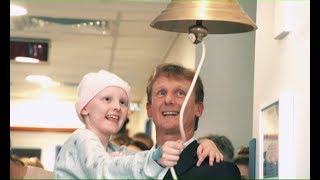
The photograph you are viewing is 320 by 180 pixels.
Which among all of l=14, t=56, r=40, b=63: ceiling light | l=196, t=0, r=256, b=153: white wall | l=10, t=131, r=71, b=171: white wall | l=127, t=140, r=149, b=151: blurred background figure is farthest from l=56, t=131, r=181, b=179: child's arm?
l=10, t=131, r=71, b=171: white wall

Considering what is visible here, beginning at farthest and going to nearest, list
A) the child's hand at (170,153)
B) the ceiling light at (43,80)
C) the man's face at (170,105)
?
the ceiling light at (43,80)
the man's face at (170,105)
the child's hand at (170,153)

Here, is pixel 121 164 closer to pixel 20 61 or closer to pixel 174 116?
pixel 174 116

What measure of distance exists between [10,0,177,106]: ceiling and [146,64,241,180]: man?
1.41 m

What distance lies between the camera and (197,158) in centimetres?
204

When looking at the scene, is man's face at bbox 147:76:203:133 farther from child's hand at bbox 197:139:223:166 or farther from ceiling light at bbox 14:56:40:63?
ceiling light at bbox 14:56:40:63

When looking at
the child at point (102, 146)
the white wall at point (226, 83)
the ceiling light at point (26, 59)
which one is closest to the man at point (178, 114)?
the child at point (102, 146)

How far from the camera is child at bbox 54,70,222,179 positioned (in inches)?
69.3

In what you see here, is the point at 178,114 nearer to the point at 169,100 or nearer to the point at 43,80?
the point at 169,100

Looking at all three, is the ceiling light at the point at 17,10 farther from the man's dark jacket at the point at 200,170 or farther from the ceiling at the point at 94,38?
the man's dark jacket at the point at 200,170

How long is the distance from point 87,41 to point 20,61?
82 centimetres

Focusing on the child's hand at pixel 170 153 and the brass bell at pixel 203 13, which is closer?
the child's hand at pixel 170 153

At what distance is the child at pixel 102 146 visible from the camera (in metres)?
1.76

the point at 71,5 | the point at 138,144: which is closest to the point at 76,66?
the point at 71,5

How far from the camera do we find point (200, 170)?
201 centimetres
